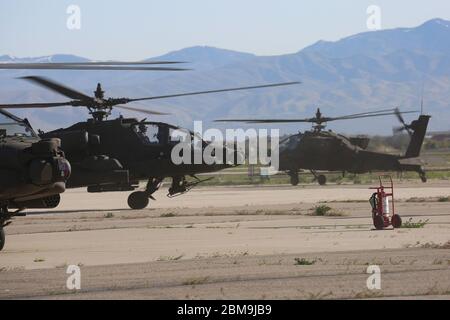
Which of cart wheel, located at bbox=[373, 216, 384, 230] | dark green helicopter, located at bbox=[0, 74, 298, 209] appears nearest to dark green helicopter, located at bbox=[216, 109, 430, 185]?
dark green helicopter, located at bbox=[0, 74, 298, 209]

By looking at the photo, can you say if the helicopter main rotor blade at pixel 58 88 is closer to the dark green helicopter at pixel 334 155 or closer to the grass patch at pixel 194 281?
the grass patch at pixel 194 281

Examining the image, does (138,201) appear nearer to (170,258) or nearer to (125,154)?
(125,154)

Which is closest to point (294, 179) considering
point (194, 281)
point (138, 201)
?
point (138, 201)

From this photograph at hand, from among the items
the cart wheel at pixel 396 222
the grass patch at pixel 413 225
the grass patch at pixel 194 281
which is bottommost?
the grass patch at pixel 413 225

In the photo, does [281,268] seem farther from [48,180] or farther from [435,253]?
[48,180]

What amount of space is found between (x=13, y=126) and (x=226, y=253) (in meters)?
4.62

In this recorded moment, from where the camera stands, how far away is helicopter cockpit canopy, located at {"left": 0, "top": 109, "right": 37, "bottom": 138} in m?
19.3

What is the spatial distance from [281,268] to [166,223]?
10733mm

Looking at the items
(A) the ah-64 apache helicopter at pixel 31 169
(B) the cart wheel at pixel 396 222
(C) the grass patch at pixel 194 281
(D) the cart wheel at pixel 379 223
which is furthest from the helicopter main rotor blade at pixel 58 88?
(C) the grass patch at pixel 194 281

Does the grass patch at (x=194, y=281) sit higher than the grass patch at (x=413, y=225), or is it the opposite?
the grass patch at (x=194, y=281)

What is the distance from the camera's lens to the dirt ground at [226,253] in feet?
43.6

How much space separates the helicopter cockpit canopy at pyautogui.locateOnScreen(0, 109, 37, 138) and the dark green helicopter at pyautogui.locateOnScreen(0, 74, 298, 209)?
7579mm
